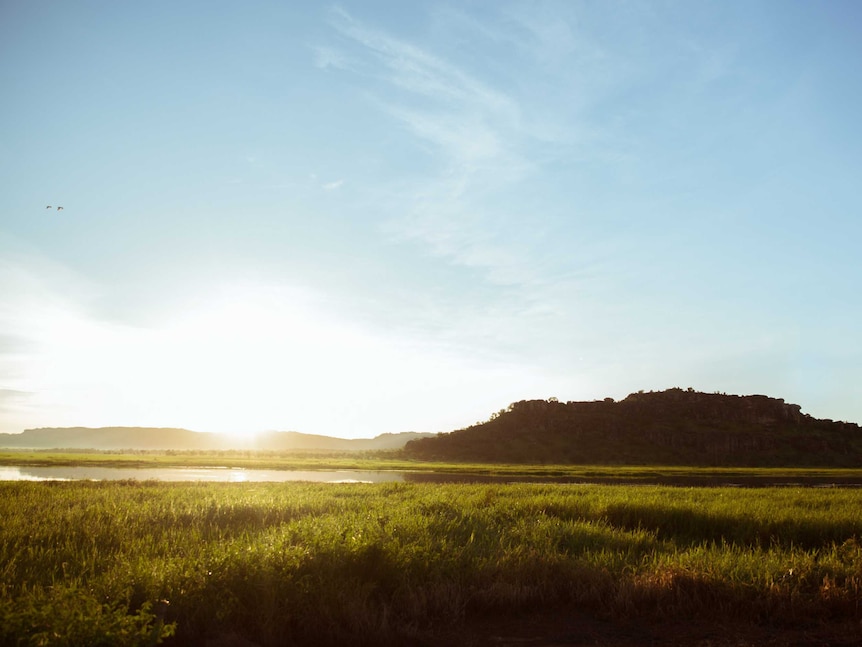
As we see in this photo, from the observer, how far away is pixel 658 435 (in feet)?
368

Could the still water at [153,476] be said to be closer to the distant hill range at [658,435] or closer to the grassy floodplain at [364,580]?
the grassy floodplain at [364,580]

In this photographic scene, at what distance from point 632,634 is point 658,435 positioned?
114 meters

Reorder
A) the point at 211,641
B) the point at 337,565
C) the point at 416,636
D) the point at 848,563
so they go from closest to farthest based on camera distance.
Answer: the point at 211,641
the point at 416,636
the point at 337,565
the point at 848,563

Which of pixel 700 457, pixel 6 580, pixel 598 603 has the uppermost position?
pixel 6 580

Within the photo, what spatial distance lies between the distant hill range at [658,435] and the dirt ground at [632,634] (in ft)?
293

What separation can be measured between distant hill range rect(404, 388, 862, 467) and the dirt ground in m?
89.3

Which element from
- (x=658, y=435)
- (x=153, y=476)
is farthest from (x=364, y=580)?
(x=658, y=435)

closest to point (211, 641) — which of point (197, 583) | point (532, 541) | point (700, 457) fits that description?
point (197, 583)

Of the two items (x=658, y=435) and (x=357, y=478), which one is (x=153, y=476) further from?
(x=658, y=435)

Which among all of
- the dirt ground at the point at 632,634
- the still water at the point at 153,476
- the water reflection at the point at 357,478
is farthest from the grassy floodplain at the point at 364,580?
the water reflection at the point at 357,478

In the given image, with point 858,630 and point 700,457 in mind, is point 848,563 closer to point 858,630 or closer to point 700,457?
point 858,630

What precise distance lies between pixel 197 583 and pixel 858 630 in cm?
1023

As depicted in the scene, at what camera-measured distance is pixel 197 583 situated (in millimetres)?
8141

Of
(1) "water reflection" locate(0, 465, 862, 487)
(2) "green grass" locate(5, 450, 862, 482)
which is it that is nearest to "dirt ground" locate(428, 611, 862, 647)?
(1) "water reflection" locate(0, 465, 862, 487)
